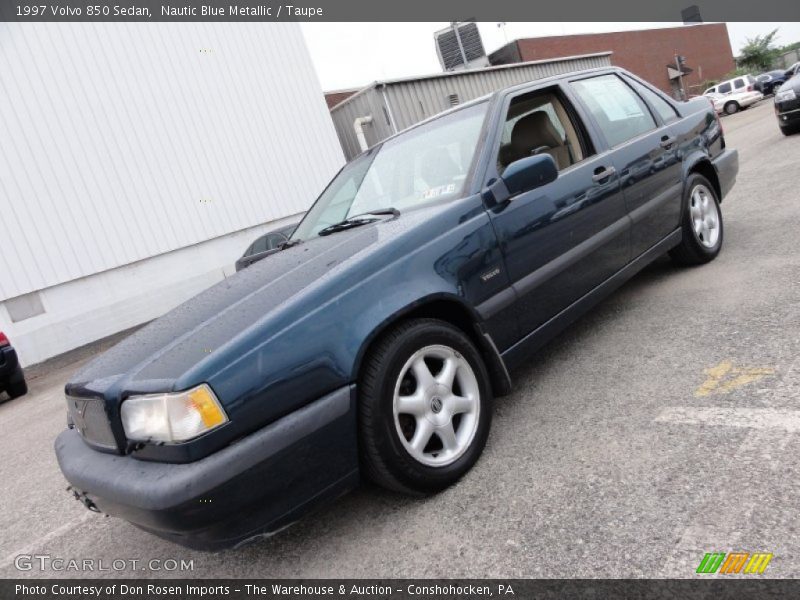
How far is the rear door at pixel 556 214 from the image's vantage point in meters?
2.74

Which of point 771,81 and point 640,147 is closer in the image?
point 640,147

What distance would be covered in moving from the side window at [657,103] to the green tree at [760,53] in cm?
5342

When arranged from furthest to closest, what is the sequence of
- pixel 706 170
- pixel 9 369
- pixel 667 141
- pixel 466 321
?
pixel 9 369 < pixel 706 170 < pixel 667 141 < pixel 466 321

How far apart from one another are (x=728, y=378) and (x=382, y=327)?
1631mm

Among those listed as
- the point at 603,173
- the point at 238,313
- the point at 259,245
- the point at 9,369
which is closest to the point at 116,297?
the point at 259,245

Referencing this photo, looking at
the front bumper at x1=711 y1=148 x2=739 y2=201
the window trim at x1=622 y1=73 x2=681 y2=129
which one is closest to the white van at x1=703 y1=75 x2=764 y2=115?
the front bumper at x1=711 y1=148 x2=739 y2=201

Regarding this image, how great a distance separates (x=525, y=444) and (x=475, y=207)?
43.1 inches

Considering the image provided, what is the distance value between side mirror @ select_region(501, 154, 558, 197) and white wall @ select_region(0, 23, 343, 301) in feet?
35.0

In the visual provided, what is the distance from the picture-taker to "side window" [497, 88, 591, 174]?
3072mm

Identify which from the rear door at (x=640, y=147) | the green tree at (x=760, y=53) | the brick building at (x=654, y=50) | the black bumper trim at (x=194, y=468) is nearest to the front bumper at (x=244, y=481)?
the black bumper trim at (x=194, y=468)

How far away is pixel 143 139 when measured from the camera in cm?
1173

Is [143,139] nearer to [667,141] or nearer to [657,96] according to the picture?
[657,96]

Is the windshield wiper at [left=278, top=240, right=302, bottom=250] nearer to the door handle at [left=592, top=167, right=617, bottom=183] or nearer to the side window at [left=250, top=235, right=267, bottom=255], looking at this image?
the door handle at [left=592, top=167, right=617, bottom=183]
